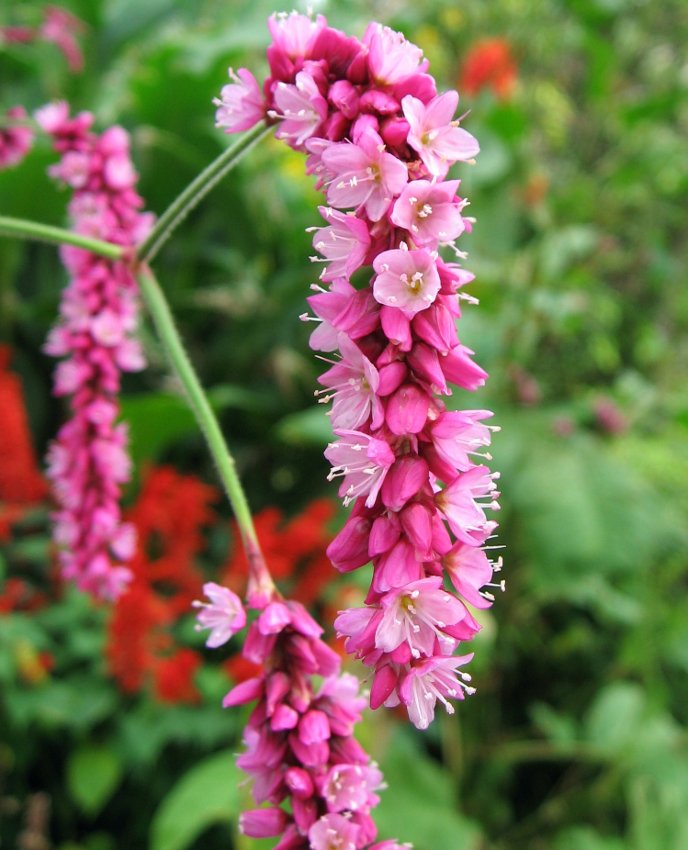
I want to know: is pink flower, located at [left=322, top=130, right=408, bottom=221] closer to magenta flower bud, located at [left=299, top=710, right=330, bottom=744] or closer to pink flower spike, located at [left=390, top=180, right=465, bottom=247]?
pink flower spike, located at [left=390, top=180, right=465, bottom=247]

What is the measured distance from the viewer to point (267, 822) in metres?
0.64

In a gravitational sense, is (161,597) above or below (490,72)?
below

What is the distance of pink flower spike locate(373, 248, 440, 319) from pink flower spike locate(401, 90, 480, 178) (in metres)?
0.06

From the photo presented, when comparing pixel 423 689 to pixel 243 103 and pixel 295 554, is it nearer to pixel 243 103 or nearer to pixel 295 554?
pixel 243 103

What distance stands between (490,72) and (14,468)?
203 centimetres

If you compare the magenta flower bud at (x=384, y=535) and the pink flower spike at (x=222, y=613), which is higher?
the magenta flower bud at (x=384, y=535)

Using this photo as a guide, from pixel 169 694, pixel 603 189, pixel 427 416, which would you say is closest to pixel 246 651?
pixel 427 416

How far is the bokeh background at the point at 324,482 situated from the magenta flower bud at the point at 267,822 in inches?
36.2

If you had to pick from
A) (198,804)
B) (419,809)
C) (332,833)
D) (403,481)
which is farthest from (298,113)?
(419,809)

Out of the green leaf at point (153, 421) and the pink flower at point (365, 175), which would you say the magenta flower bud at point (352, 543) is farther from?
the green leaf at point (153, 421)

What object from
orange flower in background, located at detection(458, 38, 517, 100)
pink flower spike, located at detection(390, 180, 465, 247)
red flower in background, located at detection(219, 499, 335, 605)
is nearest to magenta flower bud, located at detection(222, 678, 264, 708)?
pink flower spike, located at detection(390, 180, 465, 247)

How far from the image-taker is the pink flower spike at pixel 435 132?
1.79 ft

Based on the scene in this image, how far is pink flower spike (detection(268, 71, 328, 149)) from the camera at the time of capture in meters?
0.59

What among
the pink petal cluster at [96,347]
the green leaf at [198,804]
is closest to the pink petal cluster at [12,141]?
the pink petal cluster at [96,347]
